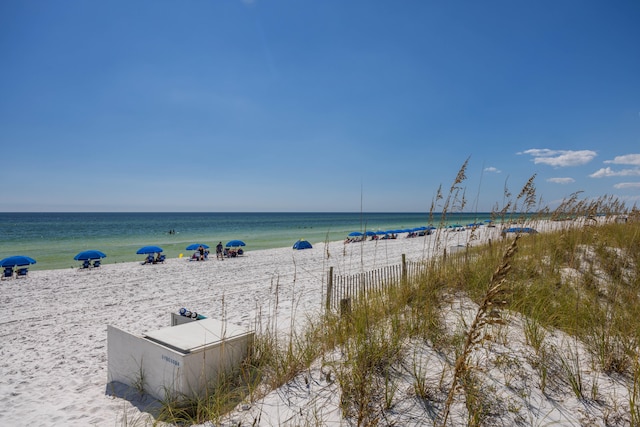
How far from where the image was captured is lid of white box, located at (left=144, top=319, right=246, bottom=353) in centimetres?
349

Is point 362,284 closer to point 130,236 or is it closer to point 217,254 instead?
point 217,254

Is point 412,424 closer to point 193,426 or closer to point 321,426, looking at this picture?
point 321,426

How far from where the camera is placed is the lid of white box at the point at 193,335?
137 inches

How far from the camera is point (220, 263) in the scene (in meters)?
18.0

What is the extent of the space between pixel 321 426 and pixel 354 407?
0.31 m

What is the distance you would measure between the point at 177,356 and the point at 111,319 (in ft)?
20.1

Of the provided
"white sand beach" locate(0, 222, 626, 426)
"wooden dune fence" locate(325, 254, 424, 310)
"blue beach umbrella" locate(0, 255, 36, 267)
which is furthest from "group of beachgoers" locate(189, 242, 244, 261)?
"wooden dune fence" locate(325, 254, 424, 310)

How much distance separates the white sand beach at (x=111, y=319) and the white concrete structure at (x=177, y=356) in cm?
31

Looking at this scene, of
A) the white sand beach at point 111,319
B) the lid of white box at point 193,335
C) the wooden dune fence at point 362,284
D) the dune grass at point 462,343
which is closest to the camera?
the dune grass at point 462,343

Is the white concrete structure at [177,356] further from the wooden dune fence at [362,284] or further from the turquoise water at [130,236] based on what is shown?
the turquoise water at [130,236]

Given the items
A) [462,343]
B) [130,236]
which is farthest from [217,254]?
[130,236]

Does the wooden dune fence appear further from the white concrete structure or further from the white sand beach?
the white concrete structure

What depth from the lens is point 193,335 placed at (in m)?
3.81

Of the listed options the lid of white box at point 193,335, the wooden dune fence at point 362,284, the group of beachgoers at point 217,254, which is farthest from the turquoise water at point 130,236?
the group of beachgoers at point 217,254
